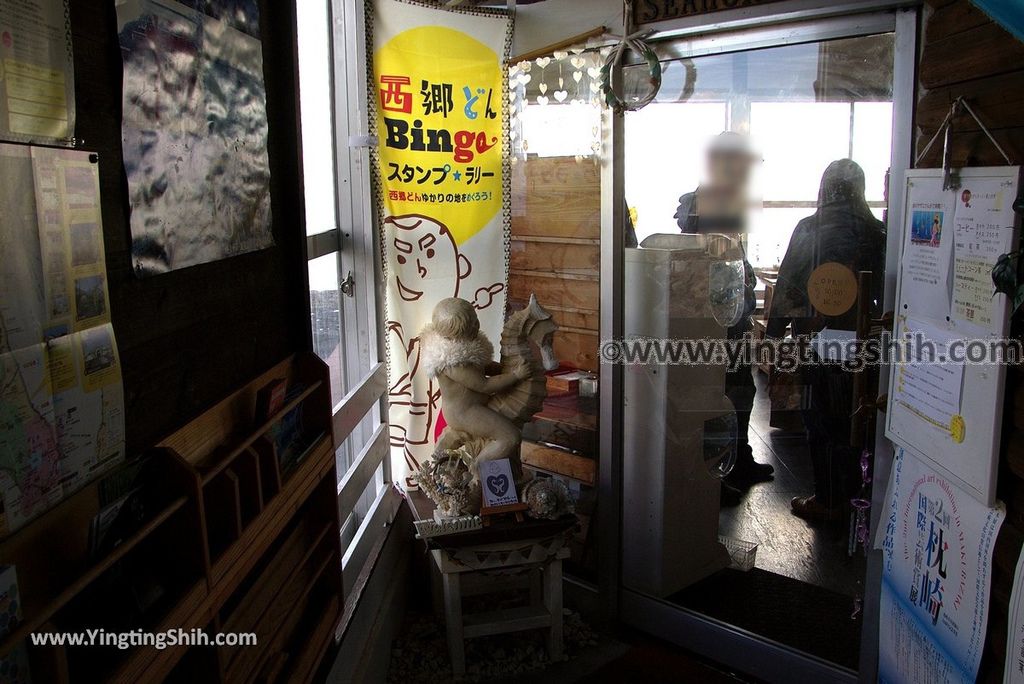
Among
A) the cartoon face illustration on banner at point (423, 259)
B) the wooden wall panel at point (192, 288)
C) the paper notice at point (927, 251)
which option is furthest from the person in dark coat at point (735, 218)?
the wooden wall panel at point (192, 288)

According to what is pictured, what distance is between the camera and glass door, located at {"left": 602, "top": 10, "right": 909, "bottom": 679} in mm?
2352

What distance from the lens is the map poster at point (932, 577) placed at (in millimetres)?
1744

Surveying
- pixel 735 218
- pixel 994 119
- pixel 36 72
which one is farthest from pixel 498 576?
pixel 36 72

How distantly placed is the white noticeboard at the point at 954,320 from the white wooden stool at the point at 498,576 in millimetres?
1160

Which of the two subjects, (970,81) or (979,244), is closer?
(979,244)

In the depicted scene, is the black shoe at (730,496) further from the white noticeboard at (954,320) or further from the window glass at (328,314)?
the window glass at (328,314)

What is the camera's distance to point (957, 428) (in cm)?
179

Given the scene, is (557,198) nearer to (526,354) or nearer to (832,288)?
(526,354)

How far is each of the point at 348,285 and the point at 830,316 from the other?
158 centimetres

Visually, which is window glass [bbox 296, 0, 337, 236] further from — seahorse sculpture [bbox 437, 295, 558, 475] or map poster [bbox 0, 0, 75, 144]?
map poster [bbox 0, 0, 75, 144]

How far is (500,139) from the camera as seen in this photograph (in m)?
2.79

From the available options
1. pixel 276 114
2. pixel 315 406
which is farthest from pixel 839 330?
pixel 276 114

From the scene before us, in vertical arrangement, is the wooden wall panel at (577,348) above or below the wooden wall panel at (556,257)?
below

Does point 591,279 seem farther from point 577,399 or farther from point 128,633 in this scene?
point 128,633
